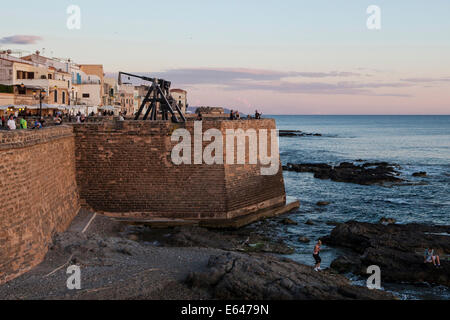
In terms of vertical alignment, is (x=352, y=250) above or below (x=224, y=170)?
below

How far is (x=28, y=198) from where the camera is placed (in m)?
13.7

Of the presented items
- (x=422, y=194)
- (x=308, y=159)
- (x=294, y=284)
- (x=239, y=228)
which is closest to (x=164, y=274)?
(x=294, y=284)

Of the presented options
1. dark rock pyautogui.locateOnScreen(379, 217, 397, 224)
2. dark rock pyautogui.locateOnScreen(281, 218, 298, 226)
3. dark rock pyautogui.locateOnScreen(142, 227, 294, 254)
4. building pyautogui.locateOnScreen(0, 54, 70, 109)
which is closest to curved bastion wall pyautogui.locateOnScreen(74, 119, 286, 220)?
dark rock pyautogui.locateOnScreen(142, 227, 294, 254)

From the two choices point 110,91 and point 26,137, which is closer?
point 26,137

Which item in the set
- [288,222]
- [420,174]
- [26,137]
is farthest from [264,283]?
[420,174]

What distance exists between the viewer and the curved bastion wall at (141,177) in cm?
2069

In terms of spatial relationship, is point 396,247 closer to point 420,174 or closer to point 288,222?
point 288,222

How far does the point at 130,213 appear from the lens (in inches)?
811

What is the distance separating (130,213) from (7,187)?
818cm

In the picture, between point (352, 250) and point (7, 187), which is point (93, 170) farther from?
point (352, 250)

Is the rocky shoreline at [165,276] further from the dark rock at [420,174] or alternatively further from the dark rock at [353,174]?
the dark rock at [420,174]

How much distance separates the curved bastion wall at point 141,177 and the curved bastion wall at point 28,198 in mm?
2719

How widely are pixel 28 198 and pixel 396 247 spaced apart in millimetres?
11947
